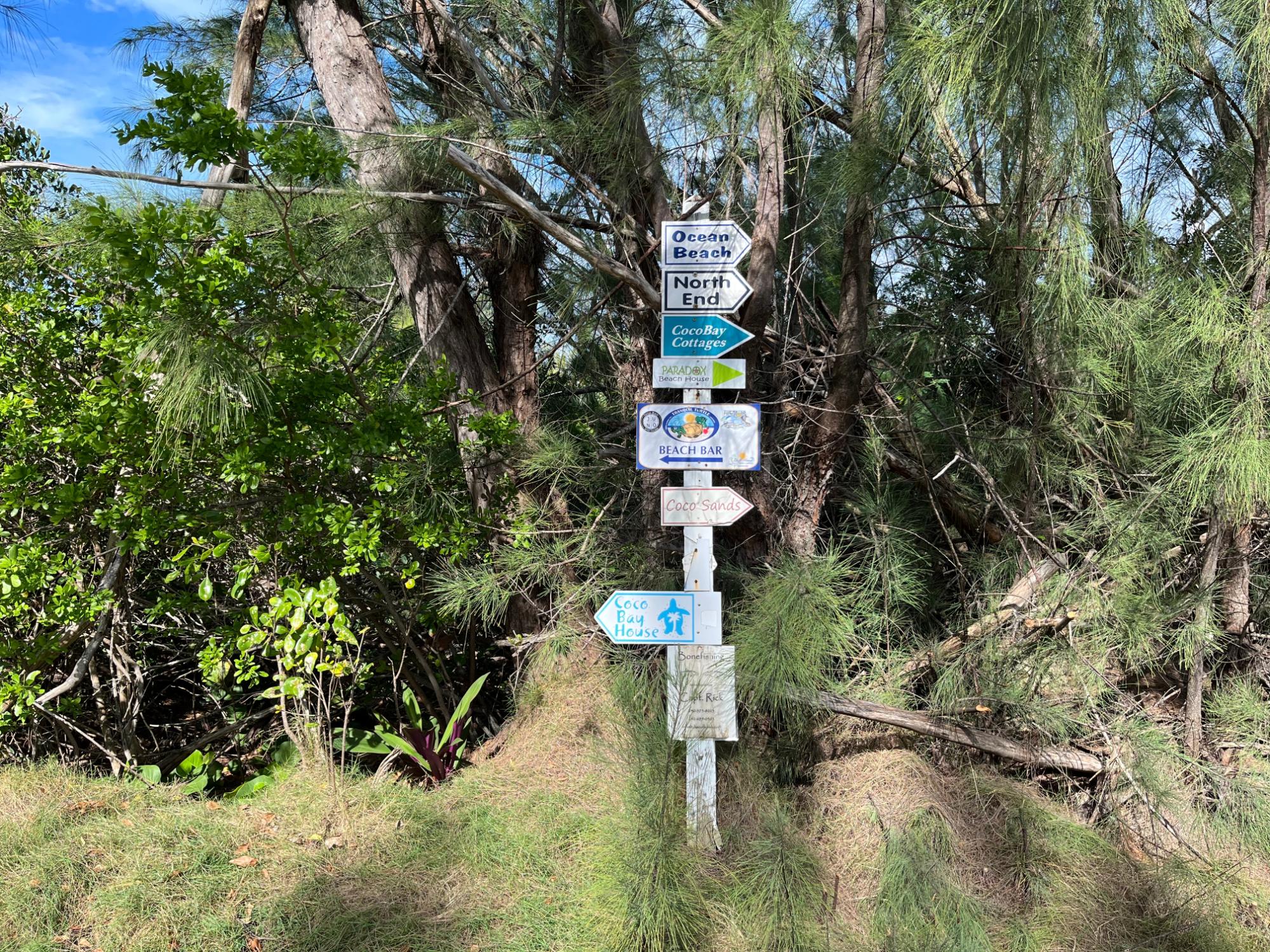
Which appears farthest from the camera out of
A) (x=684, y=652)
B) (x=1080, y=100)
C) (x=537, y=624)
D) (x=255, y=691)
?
(x=255, y=691)

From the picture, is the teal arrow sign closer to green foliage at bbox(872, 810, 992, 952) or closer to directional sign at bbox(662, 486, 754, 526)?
directional sign at bbox(662, 486, 754, 526)

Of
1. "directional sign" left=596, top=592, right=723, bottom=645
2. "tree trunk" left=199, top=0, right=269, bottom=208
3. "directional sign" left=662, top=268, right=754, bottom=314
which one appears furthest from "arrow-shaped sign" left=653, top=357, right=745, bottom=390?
"tree trunk" left=199, top=0, right=269, bottom=208

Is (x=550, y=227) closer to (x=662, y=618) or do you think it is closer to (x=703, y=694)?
(x=662, y=618)

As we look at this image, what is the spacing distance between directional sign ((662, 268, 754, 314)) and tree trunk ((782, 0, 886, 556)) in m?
0.58

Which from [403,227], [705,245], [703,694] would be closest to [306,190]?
[403,227]

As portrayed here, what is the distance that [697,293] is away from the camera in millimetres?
2648

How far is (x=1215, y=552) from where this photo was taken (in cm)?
291

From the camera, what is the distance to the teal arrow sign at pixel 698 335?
262 cm

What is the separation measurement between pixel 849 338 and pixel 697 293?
0.74 metres

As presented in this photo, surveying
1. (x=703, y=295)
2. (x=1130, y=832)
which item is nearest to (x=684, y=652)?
(x=703, y=295)

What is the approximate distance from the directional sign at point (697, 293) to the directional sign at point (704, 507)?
0.55 m

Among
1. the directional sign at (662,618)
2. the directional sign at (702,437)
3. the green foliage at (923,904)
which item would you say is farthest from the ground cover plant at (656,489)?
the directional sign at (702,437)

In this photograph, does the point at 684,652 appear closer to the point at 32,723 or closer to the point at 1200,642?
the point at 1200,642

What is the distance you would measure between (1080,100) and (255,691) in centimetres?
421
